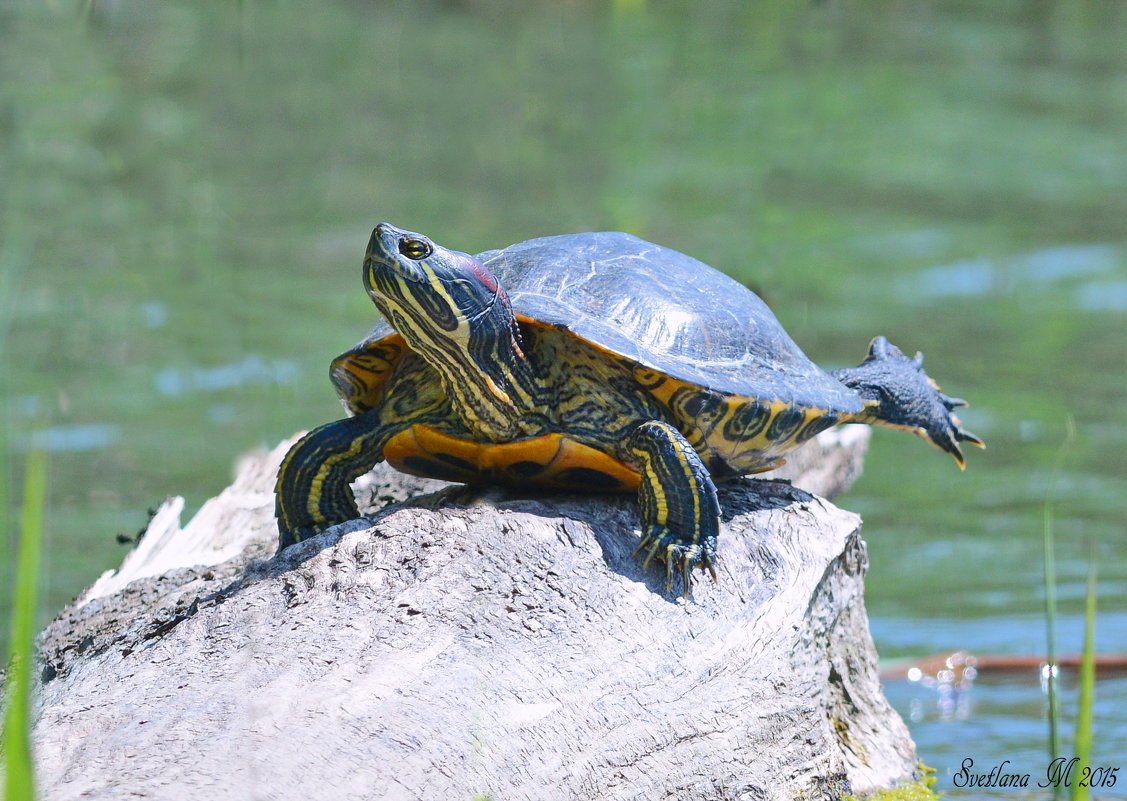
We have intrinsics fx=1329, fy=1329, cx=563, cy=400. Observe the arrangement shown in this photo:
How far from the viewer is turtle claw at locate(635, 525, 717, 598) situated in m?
2.51

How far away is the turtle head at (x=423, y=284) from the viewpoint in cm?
272

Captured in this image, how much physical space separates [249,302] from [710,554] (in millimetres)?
6062

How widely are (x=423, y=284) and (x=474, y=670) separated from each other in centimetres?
92

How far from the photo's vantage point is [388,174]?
11219mm

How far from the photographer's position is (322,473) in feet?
9.66

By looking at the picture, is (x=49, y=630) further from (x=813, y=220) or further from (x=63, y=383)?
(x=813, y=220)

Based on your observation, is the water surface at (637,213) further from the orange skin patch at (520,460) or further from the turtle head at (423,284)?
the orange skin patch at (520,460)

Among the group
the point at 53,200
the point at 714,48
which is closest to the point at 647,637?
the point at 53,200

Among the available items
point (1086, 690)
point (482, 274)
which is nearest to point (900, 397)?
point (482, 274)

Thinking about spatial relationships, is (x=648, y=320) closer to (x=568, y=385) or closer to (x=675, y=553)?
(x=568, y=385)

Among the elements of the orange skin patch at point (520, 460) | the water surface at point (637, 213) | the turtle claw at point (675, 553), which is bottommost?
the turtle claw at point (675, 553)

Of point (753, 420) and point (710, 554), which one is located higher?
point (753, 420)
